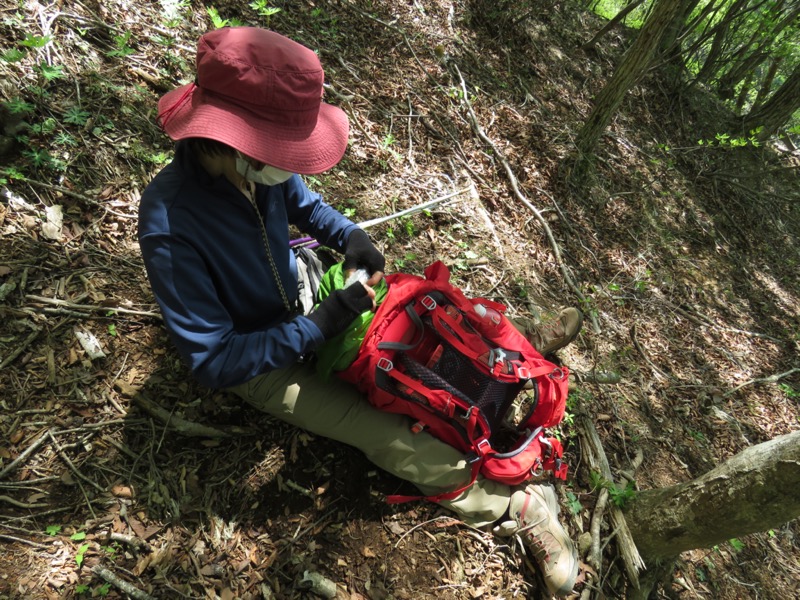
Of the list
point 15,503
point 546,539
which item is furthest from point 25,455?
point 546,539

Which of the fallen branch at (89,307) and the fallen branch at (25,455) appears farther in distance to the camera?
the fallen branch at (89,307)

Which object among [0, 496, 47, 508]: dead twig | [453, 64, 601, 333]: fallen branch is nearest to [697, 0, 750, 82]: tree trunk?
[453, 64, 601, 333]: fallen branch

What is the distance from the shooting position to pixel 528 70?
633cm

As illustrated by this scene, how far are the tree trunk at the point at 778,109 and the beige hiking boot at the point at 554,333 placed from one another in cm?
910

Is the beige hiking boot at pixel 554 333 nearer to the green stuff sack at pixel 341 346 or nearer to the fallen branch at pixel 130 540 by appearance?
the green stuff sack at pixel 341 346

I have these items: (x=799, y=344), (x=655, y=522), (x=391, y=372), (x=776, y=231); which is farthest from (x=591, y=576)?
(x=776, y=231)

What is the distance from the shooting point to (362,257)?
2.45 metres

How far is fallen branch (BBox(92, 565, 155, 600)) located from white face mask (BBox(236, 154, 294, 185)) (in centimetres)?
178

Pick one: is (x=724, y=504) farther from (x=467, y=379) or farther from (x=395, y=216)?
(x=395, y=216)

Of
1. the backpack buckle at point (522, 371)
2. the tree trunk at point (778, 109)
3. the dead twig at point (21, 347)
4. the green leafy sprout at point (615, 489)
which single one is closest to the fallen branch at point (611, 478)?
the green leafy sprout at point (615, 489)

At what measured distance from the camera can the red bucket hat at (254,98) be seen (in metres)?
1.41

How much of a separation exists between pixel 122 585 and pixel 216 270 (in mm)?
1386

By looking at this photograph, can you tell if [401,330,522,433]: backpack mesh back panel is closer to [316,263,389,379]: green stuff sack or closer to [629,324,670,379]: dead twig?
[316,263,389,379]: green stuff sack

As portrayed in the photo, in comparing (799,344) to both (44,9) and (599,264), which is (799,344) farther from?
(44,9)
